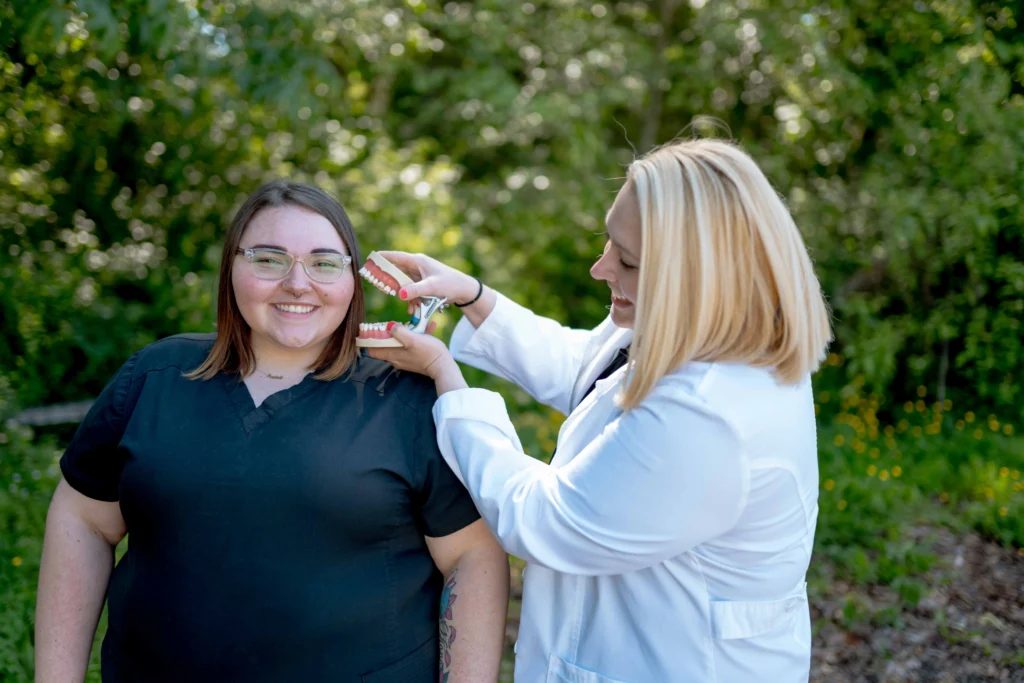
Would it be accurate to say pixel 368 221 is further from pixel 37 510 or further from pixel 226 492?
pixel 226 492

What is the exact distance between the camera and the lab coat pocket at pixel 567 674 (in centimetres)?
179

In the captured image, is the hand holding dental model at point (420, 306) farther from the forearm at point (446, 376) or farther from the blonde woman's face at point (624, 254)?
the blonde woman's face at point (624, 254)

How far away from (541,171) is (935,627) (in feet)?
14.4

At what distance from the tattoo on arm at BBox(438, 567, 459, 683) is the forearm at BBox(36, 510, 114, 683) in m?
0.83

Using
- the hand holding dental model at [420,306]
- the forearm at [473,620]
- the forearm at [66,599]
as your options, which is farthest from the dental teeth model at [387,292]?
the forearm at [66,599]

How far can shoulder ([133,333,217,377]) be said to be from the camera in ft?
6.80

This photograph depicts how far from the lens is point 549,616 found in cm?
188

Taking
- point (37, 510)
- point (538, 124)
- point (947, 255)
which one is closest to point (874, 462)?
point (947, 255)

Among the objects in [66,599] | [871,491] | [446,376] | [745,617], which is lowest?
[871,491]

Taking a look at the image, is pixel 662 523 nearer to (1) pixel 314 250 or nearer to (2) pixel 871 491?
(1) pixel 314 250

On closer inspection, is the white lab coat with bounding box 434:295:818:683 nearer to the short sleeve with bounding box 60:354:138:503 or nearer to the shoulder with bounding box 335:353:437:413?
the shoulder with bounding box 335:353:437:413

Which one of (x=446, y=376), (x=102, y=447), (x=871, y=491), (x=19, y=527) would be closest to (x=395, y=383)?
(x=446, y=376)

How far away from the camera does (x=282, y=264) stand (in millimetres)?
2008

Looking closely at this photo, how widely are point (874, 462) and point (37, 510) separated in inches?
177
